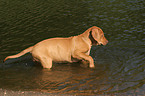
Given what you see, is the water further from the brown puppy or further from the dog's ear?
the dog's ear

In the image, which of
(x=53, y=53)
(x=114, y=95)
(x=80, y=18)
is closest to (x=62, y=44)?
(x=53, y=53)

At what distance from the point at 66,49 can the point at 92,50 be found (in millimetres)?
1890

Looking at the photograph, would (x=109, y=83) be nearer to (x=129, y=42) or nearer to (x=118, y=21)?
(x=129, y=42)

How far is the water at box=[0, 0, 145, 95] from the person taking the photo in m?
6.37

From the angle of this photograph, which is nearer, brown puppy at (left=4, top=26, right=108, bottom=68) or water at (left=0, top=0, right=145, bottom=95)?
water at (left=0, top=0, right=145, bottom=95)

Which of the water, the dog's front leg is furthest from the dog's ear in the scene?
the water

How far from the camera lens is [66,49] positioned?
763cm

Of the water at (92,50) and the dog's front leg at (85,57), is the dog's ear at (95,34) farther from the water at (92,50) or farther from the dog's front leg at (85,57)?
the water at (92,50)

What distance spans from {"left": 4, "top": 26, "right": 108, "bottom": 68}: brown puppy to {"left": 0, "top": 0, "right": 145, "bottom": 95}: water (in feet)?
1.30

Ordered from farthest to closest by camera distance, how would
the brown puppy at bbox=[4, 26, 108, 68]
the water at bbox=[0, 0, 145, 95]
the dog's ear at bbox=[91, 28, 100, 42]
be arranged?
the dog's ear at bbox=[91, 28, 100, 42] < the brown puppy at bbox=[4, 26, 108, 68] < the water at bbox=[0, 0, 145, 95]

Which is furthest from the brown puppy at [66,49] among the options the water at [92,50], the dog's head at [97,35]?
the water at [92,50]

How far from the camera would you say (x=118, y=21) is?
1281 cm

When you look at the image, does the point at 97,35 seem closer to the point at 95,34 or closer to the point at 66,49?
the point at 95,34

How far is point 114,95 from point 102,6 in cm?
1213
